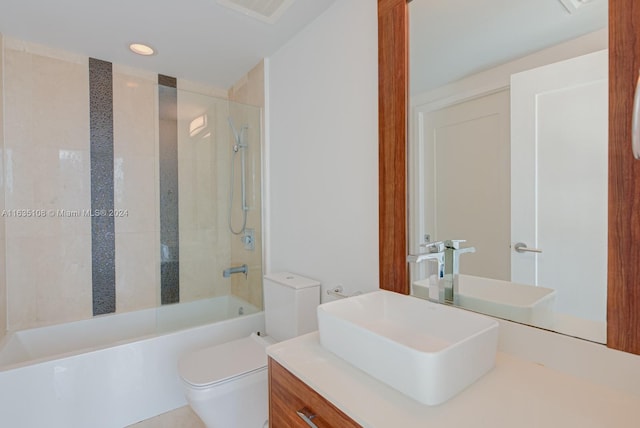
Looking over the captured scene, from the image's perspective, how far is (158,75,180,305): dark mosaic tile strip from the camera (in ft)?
7.57

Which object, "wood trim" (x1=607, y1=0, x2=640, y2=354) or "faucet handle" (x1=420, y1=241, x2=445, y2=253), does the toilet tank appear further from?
"wood trim" (x1=607, y1=0, x2=640, y2=354)

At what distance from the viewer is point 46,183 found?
87.7 inches

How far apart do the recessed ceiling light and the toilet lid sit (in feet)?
6.90

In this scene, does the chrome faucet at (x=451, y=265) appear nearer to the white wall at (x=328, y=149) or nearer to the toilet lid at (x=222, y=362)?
the white wall at (x=328, y=149)

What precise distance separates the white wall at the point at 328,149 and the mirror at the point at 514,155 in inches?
10.6

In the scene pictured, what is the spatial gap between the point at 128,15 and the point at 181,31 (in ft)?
0.96

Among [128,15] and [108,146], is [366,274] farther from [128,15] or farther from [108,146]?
[108,146]

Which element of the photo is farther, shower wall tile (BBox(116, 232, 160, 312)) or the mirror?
shower wall tile (BBox(116, 232, 160, 312))

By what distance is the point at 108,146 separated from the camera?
244 cm

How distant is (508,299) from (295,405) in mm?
777

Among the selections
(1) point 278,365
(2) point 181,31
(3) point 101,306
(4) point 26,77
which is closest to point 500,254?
(1) point 278,365

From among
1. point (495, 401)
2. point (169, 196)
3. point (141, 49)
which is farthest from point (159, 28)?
point (495, 401)

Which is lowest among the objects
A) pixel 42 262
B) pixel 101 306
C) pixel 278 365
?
pixel 101 306

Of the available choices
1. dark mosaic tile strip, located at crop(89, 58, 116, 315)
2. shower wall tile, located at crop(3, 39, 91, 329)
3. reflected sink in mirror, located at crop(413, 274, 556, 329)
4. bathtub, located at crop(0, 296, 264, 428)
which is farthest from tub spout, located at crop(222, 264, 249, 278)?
reflected sink in mirror, located at crop(413, 274, 556, 329)
